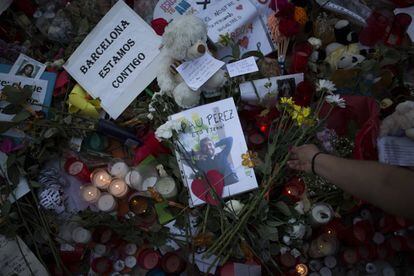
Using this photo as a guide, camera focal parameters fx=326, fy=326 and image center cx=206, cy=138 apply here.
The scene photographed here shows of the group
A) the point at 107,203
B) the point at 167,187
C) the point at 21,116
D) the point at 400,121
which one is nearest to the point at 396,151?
the point at 400,121

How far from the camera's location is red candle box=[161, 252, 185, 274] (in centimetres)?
124

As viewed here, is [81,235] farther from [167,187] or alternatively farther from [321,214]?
[321,214]

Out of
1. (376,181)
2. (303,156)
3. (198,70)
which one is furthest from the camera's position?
(198,70)

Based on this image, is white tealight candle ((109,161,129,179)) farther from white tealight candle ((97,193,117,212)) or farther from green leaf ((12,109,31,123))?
green leaf ((12,109,31,123))

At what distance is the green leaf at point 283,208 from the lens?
1.18 metres

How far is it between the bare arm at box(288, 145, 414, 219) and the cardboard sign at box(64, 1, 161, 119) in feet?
3.04

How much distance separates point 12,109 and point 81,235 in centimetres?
64

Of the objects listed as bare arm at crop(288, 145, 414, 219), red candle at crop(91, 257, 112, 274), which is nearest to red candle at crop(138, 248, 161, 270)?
red candle at crop(91, 257, 112, 274)

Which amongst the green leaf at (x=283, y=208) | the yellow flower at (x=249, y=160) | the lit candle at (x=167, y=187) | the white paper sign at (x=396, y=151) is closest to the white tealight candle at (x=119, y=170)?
the lit candle at (x=167, y=187)

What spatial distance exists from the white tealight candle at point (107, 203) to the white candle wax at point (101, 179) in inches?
1.8

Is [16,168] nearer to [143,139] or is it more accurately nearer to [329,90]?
[143,139]

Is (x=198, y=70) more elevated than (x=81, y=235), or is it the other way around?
(x=198, y=70)

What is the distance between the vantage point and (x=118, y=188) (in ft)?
4.43

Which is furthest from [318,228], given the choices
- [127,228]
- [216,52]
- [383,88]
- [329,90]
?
[216,52]
